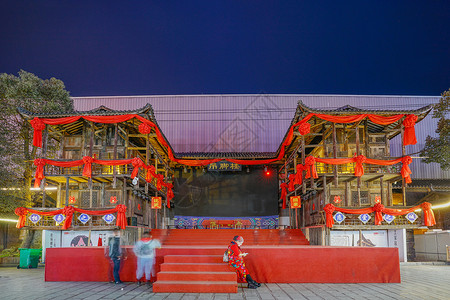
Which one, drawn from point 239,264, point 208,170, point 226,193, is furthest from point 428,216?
point 226,193

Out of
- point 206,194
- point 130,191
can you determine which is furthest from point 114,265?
point 206,194

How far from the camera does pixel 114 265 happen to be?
30.2 feet

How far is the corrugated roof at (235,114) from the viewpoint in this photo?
27375mm

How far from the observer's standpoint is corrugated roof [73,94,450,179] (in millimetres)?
27375

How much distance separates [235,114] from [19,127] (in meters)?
14.4

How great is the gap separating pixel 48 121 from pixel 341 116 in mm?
12659

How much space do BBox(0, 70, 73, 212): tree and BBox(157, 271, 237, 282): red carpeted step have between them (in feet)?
37.0

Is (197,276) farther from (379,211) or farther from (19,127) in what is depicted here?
(19,127)

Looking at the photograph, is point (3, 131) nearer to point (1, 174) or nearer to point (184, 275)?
point (1, 174)

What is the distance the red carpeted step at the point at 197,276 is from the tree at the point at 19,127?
37.0 ft

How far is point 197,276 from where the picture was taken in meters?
8.50

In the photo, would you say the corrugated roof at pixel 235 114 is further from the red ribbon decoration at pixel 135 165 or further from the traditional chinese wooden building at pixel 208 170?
the red ribbon decoration at pixel 135 165

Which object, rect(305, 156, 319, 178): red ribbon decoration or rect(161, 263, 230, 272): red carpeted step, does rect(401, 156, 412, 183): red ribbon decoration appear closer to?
rect(305, 156, 319, 178): red ribbon decoration

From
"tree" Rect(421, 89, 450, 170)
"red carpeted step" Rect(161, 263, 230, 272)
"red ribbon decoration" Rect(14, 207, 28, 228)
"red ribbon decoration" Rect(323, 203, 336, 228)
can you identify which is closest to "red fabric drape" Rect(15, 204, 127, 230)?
"red ribbon decoration" Rect(14, 207, 28, 228)
